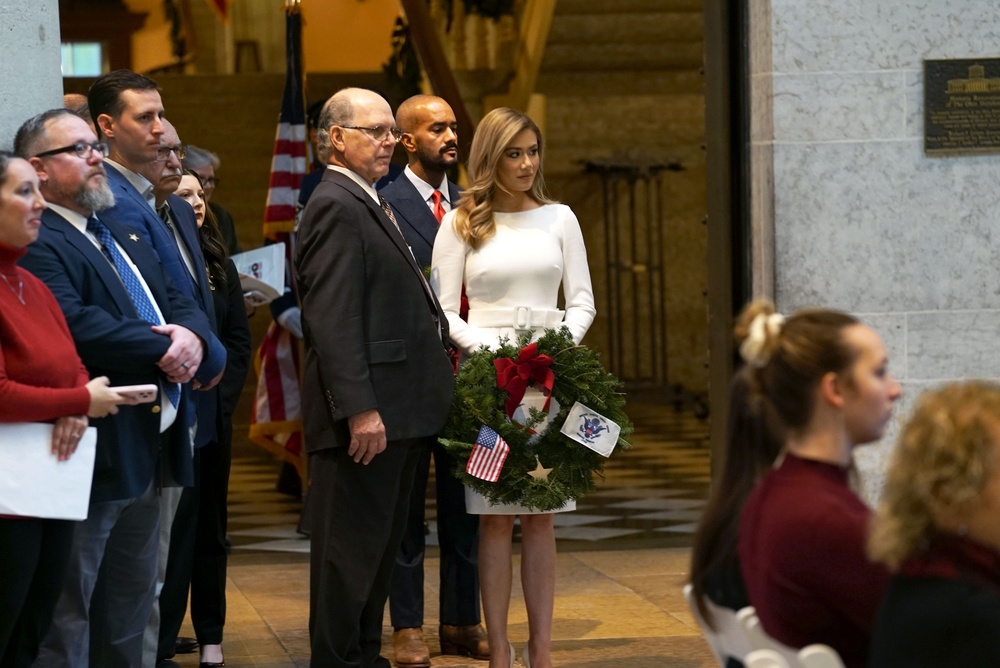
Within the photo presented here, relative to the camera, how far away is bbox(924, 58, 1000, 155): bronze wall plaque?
5898 mm

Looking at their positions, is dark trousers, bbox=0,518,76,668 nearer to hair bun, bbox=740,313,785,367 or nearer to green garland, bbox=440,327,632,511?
green garland, bbox=440,327,632,511

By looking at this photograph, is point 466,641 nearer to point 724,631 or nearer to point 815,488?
point 724,631

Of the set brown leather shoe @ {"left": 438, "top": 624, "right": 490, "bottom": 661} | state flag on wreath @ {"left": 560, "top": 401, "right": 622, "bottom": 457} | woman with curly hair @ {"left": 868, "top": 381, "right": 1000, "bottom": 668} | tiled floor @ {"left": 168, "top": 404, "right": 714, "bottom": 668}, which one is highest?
woman with curly hair @ {"left": 868, "top": 381, "right": 1000, "bottom": 668}

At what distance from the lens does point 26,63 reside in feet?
15.2

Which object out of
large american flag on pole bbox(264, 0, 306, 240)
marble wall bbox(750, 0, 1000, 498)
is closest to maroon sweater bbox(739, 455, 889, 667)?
marble wall bbox(750, 0, 1000, 498)

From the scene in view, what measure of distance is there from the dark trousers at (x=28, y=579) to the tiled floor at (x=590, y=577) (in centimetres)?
166

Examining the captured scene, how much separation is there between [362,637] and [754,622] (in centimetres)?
231

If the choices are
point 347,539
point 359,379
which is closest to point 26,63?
point 359,379

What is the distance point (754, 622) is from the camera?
99.2 inches

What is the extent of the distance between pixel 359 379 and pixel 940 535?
2.44 meters

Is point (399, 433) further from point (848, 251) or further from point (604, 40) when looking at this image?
point (604, 40)

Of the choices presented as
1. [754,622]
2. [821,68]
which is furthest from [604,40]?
[754,622]

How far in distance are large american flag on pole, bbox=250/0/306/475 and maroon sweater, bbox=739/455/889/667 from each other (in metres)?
5.75

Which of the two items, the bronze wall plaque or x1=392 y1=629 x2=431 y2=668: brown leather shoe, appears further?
the bronze wall plaque
